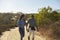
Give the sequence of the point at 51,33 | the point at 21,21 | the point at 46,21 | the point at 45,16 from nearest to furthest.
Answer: the point at 21,21 < the point at 51,33 < the point at 46,21 < the point at 45,16

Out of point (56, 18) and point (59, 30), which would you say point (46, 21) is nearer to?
point (56, 18)

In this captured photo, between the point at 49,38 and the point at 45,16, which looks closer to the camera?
the point at 49,38

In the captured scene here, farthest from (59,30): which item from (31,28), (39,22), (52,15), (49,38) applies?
(52,15)

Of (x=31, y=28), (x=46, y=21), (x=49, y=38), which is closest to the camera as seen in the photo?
(x=31, y=28)

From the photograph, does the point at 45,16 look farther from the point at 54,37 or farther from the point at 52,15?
the point at 54,37

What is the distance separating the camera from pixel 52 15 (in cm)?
3759

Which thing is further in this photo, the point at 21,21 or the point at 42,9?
the point at 42,9

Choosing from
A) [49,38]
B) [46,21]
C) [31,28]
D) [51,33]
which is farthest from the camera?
[46,21]

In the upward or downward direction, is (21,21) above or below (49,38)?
above

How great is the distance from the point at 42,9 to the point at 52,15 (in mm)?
2743

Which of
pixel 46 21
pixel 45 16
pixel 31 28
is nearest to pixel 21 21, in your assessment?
pixel 31 28

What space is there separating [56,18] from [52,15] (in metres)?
0.99

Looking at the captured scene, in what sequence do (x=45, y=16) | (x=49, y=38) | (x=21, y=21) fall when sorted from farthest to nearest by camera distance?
(x=45, y=16) < (x=49, y=38) < (x=21, y=21)

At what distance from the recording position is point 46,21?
111 ft
